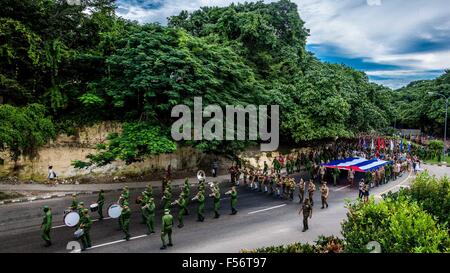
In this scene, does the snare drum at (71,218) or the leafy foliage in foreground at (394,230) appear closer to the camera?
the leafy foliage in foreground at (394,230)

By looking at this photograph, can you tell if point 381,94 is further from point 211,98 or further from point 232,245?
point 232,245

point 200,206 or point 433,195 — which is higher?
point 433,195

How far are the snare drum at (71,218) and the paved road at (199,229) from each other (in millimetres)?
740

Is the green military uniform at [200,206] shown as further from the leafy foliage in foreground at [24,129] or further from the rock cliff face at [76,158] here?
the leafy foliage in foreground at [24,129]

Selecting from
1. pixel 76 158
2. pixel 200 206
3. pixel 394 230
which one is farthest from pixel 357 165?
pixel 76 158

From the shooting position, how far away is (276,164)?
2723 cm

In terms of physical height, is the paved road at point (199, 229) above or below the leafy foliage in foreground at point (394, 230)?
below

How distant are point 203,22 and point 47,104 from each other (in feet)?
54.2

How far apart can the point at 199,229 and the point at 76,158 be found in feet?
39.1

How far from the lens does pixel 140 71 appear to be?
19.6 m

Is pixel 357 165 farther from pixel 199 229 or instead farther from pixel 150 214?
pixel 150 214

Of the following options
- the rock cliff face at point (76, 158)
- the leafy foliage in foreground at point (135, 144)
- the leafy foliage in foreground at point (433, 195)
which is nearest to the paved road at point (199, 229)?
the leafy foliage in foreground at point (135, 144)

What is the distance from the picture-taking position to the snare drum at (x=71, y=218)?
505 inches
